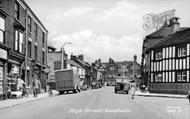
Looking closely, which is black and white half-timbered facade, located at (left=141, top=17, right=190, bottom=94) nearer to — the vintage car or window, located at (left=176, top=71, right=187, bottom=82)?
window, located at (left=176, top=71, right=187, bottom=82)

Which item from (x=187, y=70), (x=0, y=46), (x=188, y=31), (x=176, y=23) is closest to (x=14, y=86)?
(x=0, y=46)

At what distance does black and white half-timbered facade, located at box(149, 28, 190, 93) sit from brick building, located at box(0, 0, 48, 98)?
15252mm

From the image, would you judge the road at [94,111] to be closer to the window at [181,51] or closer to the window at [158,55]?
the window at [181,51]

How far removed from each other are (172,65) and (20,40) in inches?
766

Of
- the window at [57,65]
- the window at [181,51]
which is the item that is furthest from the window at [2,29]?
the window at [57,65]

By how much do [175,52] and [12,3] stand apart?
69.6 ft

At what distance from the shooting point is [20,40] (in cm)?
2825

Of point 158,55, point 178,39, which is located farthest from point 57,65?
point 178,39

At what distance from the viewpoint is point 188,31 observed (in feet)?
129

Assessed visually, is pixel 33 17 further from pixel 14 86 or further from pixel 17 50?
pixel 14 86

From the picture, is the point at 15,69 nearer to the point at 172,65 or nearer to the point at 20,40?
the point at 20,40

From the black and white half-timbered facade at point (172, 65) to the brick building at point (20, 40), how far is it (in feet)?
50.0

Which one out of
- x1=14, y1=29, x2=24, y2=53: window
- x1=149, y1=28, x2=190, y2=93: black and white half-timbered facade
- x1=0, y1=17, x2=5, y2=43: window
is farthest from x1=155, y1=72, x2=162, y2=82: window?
x1=0, y1=17, x2=5, y2=43: window

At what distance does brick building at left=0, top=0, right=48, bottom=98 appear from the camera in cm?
2380
